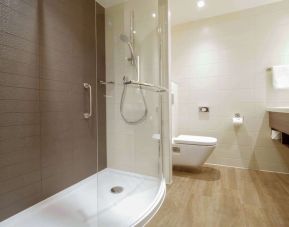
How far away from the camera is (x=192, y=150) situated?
210cm

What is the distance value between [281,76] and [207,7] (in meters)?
1.30

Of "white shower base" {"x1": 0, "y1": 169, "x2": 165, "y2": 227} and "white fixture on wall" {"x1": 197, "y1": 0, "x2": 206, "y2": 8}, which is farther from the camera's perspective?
Answer: "white fixture on wall" {"x1": 197, "y1": 0, "x2": 206, "y2": 8}

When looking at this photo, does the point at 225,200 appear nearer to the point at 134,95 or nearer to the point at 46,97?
the point at 134,95

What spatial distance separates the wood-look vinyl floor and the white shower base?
0.14 m

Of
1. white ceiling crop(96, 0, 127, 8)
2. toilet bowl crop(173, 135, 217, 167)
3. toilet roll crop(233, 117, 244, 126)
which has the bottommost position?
toilet bowl crop(173, 135, 217, 167)

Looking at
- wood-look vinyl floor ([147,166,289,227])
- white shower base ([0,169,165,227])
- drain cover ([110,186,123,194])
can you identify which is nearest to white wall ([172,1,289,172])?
wood-look vinyl floor ([147,166,289,227])

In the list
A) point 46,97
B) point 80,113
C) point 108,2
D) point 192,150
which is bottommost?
point 192,150

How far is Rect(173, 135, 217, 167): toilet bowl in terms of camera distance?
2035 millimetres

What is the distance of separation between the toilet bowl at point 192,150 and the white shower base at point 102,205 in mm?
518

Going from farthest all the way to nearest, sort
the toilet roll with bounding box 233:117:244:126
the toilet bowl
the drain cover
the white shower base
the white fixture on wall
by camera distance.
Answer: the toilet roll with bounding box 233:117:244:126 → the white fixture on wall → the toilet bowl → the drain cover → the white shower base

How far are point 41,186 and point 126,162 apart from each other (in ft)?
2.64

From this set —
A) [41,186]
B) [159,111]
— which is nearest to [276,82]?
[159,111]

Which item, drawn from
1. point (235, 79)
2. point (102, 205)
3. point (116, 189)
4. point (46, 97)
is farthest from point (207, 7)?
point (102, 205)

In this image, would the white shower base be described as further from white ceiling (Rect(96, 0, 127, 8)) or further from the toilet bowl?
white ceiling (Rect(96, 0, 127, 8))
